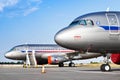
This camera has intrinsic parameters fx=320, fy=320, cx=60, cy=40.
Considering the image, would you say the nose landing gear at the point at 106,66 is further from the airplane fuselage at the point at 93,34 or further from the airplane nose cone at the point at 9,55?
the airplane nose cone at the point at 9,55

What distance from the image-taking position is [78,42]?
21.3 meters

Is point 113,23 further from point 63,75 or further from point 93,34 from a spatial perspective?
point 63,75

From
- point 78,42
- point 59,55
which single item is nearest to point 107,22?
point 78,42

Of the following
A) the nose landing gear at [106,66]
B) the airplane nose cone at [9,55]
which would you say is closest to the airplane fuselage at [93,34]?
the nose landing gear at [106,66]

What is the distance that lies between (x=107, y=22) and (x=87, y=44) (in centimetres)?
206

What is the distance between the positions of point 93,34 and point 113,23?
1646mm

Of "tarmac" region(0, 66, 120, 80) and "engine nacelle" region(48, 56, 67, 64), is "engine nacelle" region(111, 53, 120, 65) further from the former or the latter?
"engine nacelle" region(48, 56, 67, 64)

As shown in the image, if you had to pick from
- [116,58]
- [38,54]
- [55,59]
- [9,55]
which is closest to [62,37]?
[116,58]

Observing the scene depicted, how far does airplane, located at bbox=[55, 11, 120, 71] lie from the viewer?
21.3 meters

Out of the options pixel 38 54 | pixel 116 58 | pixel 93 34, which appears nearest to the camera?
pixel 93 34

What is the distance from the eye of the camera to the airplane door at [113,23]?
70.7ft

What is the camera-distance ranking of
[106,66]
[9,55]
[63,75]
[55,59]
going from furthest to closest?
[9,55]
[55,59]
[106,66]
[63,75]

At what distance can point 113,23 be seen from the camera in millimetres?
21812

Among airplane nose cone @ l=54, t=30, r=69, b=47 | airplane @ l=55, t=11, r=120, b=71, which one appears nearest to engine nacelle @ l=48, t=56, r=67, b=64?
airplane @ l=55, t=11, r=120, b=71
